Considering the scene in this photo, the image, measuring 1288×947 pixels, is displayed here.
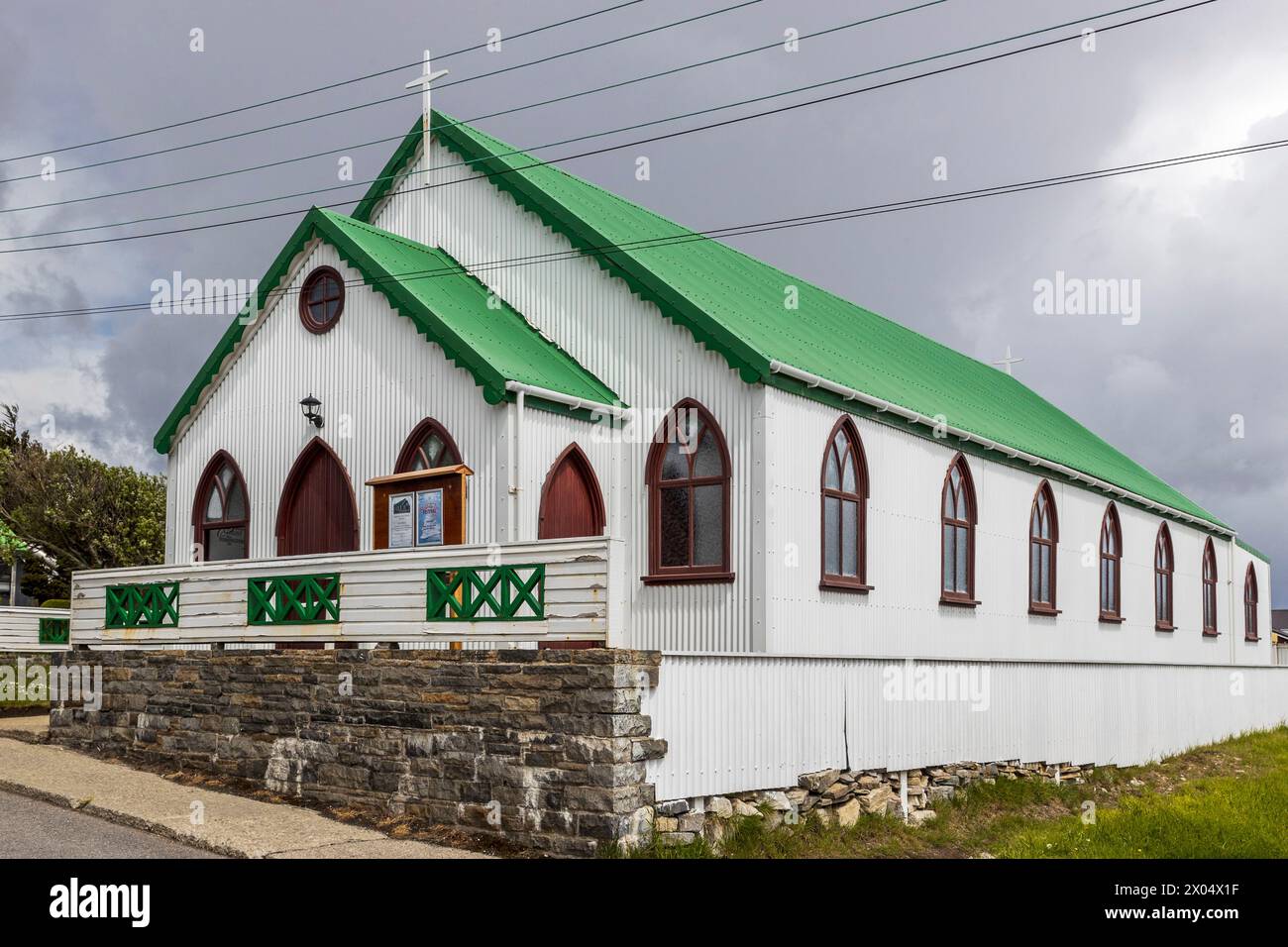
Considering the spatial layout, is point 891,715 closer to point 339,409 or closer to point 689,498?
point 689,498

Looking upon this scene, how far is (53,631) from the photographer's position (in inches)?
1233

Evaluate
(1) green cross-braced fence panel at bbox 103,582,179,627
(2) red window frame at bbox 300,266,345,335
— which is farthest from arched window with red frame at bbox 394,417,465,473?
(1) green cross-braced fence panel at bbox 103,582,179,627

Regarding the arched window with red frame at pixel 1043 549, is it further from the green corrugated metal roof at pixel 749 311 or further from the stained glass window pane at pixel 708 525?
the stained glass window pane at pixel 708 525

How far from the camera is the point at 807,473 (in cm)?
1998

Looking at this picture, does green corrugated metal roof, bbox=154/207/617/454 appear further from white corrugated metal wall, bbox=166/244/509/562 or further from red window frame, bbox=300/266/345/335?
red window frame, bbox=300/266/345/335

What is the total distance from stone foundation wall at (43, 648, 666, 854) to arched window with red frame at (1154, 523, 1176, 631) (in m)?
24.2

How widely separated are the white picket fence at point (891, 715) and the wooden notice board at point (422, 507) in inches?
211

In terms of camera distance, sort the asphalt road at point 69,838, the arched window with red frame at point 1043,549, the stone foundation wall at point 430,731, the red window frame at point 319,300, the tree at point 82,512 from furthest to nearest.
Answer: the tree at point 82,512, the arched window with red frame at point 1043,549, the red window frame at point 319,300, the stone foundation wall at point 430,731, the asphalt road at point 69,838

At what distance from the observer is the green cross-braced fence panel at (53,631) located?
102 ft

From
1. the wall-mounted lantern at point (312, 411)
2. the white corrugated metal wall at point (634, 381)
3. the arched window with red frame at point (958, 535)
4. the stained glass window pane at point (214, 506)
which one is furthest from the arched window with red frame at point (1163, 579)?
the stained glass window pane at point (214, 506)

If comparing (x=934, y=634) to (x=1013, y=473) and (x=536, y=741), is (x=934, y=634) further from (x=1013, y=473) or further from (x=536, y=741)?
(x=536, y=741)

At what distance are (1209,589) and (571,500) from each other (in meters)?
26.0

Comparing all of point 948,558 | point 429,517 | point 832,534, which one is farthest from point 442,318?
point 948,558
